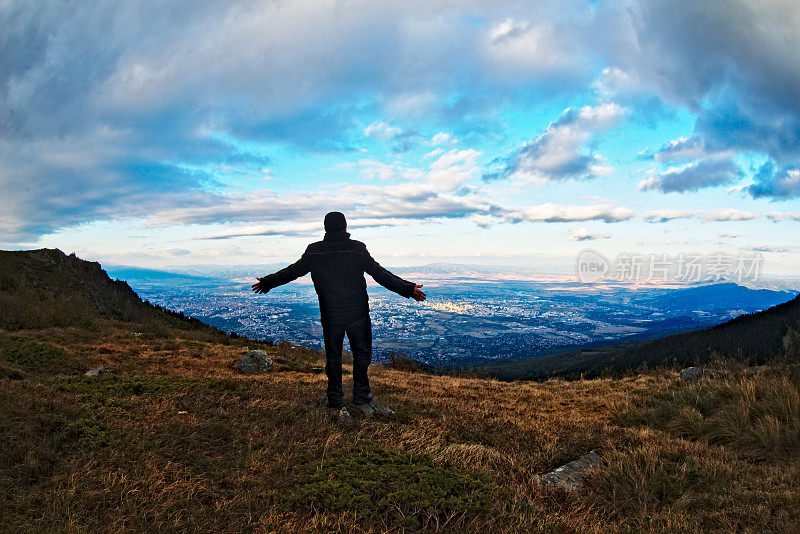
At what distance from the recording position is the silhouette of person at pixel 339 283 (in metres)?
7.32

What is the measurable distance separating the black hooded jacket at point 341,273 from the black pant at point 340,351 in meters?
0.17

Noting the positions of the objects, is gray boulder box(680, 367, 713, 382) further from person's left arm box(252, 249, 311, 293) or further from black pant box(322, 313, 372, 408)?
person's left arm box(252, 249, 311, 293)

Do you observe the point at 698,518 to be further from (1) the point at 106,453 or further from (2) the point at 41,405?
(2) the point at 41,405

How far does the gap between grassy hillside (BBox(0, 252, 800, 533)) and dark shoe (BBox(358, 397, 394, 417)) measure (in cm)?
42

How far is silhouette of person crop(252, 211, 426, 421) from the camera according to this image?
24.0ft

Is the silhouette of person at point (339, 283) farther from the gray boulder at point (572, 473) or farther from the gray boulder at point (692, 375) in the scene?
the gray boulder at point (692, 375)

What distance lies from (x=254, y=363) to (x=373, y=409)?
680 centimetres

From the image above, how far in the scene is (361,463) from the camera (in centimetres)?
510

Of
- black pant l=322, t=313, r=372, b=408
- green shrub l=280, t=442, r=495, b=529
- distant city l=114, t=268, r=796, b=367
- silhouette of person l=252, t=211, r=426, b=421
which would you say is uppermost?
silhouette of person l=252, t=211, r=426, b=421

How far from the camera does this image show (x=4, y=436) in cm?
468

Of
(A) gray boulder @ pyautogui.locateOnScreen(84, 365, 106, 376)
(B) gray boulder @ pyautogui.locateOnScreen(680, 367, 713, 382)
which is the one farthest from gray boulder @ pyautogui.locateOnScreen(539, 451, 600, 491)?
(A) gray boulder @ pyautogui.locateOnScreen(84, 365, 106, 376)

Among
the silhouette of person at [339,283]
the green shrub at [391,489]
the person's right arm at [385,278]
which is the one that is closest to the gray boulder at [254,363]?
the silhouette of person at [339,283]

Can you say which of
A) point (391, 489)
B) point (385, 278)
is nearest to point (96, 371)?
point (385, 278)

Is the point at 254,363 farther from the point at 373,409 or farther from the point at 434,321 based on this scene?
the point at 434,321
